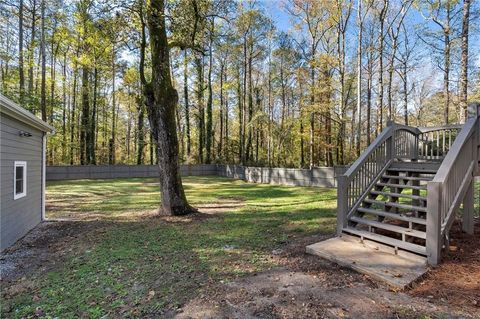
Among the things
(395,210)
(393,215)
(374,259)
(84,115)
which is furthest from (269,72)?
(374,259)

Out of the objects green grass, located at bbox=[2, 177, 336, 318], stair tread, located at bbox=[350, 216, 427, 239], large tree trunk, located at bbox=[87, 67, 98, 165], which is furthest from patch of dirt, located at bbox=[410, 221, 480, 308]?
large tree trunk, located at bbox=[87, 67, 98, 165]

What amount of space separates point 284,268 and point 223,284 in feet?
2.91

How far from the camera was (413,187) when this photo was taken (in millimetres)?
4668

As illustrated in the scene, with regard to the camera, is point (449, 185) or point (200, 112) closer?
point (449, 185)

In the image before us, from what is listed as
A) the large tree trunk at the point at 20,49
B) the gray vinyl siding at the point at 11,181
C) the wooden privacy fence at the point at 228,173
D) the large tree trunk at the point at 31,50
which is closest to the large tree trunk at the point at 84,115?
the wooden privacy fence at the point at 228,173

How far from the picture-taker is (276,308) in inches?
105

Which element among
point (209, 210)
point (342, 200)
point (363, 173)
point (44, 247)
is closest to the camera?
point (342, 200)

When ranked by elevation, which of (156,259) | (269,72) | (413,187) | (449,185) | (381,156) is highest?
(269,72)

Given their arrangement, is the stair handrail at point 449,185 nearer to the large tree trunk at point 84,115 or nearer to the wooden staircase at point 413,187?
the wooden staircase at point 413,187

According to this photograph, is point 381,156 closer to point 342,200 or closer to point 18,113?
point 342,200

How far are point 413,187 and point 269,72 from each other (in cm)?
1791

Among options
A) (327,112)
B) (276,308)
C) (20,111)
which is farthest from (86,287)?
(327,112)

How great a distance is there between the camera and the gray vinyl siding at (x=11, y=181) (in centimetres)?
497

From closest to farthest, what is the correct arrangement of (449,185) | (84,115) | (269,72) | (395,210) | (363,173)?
1. (449,185)
2. (363,173)
3. (395,210)
4. (269,72)
5. (84,115)
